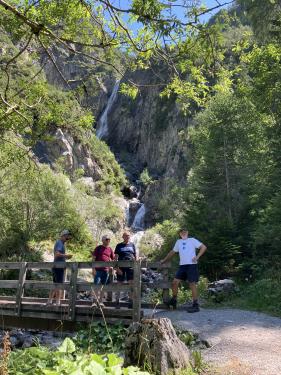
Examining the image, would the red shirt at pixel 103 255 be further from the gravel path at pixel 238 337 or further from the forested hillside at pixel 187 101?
the forested hillside at pixel 187 101

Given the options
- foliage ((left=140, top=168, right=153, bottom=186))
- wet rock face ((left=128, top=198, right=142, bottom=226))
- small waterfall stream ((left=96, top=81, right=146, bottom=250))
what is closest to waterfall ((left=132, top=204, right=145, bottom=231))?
small waterfall stream ((left=96, top=81, right=146, bottom=250))

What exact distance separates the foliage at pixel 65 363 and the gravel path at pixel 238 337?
88.8 inches

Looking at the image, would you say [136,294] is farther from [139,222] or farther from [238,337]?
[139,222]

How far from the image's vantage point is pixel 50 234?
23.9 metres

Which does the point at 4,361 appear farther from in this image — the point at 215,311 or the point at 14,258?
the point at 14,258

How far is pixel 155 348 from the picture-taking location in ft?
15.4

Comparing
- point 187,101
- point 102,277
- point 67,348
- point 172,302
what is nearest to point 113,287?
point 102,277

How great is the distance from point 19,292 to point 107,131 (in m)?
65.3

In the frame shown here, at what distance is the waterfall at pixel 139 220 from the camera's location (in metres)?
49.8

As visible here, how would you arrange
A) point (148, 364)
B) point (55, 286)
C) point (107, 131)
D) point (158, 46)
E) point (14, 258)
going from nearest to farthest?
1. point (148, 364)
2. point (158, 46)
3. point (55, 286)
4. point (14, 258)
5. point (107, 131)

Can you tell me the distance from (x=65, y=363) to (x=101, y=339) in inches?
173

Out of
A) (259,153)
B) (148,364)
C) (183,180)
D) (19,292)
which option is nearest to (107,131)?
(183,180)

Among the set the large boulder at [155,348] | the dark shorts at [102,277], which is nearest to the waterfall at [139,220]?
the dark shorts at [102,277]

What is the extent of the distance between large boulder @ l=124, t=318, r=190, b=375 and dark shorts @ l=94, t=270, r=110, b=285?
4491 millimetres
